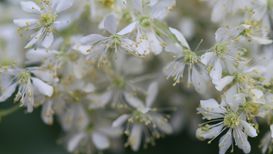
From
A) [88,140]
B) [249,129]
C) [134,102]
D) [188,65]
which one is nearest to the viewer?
[249,129]

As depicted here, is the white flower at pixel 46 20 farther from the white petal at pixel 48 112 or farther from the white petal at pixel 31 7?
the white petal at pixel 48 112

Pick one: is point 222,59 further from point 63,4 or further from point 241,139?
point 63,4

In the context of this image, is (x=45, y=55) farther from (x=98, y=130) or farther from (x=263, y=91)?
(x=263, y=91)

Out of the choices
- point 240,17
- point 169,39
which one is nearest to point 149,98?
point 169,39

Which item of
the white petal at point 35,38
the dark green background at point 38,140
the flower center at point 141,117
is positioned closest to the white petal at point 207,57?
the flower center at point 141,117

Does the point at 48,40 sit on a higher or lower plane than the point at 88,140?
higher

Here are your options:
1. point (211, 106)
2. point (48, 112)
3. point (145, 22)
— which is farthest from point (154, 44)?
point (48, 112)

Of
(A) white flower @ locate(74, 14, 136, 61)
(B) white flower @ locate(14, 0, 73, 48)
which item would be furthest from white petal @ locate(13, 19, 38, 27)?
(A) white flower @ locate(74, 14, 136, 61)
